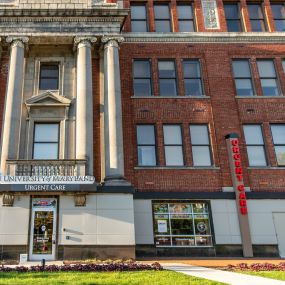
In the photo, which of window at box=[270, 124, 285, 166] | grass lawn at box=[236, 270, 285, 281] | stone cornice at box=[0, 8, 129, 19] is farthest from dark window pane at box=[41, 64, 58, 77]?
grass lawn at box=[236, 270, 285, 281]

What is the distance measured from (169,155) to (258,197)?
5634 mm

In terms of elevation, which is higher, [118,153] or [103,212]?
[118,153]

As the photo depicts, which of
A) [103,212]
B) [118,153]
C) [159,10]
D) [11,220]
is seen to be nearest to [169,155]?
[118,153]

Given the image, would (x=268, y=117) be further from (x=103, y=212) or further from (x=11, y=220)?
(x=11, y=220)

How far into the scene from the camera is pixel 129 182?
60.5 feet

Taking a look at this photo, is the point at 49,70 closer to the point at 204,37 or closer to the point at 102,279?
the point at 204,37

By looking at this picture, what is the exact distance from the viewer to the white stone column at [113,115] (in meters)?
18.6

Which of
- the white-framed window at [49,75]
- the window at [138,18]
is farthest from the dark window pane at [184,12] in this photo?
the white-framed window at [49,75]

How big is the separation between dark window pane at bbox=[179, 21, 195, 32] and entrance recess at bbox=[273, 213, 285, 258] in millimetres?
13398

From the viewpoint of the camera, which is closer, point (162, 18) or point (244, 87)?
point (244, 87)

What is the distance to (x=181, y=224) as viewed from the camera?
763 inches

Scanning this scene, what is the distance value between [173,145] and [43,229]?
8.76 metres

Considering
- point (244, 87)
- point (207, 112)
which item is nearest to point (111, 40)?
point (207, 112)

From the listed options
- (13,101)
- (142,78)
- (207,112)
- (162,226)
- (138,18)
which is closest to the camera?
(162,226)
